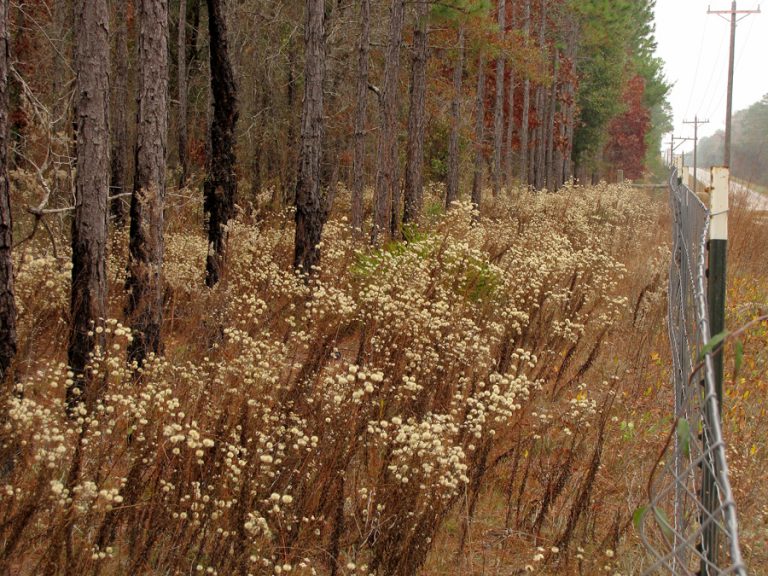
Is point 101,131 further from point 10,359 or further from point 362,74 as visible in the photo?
point 362,74

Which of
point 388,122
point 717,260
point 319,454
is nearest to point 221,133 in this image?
point 388,122

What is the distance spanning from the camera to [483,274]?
8516 mm

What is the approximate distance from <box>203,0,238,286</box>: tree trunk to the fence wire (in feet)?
15.6

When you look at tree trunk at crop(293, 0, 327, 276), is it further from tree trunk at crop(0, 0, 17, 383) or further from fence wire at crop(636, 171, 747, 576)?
tree trunk at crop(0, 0, 17, 383)

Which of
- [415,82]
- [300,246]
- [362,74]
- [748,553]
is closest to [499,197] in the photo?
[415,82]

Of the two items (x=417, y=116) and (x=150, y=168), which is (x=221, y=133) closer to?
(x=150, y=168)

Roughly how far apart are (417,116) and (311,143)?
519 cm

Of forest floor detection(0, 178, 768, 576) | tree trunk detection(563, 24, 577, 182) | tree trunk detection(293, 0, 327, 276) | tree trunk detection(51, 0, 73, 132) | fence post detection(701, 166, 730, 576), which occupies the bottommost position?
forest floor detection(0, 178, 768, 576)

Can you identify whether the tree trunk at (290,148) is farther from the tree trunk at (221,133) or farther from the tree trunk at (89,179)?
the tree trunk at (89,179)

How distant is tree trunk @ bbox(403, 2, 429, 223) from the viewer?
1358cm

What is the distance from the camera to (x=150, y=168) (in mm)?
5891

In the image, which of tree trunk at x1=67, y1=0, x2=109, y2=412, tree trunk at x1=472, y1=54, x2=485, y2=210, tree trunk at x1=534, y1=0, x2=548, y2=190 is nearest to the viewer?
tree trunk at x1=67, y1=0, x2=109, y2=412

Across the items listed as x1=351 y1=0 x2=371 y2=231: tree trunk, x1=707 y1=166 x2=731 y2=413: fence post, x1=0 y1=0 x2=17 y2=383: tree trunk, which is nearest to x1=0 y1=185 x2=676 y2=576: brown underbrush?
x1=0 y1=0 x2=17 y2=383: tree trunk

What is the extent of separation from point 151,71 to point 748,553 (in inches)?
194
